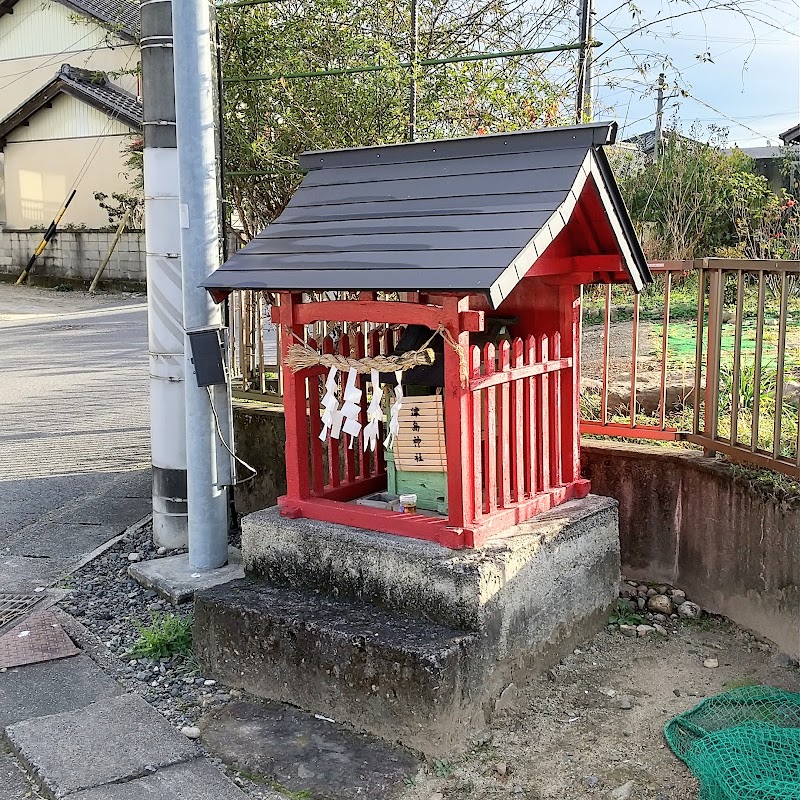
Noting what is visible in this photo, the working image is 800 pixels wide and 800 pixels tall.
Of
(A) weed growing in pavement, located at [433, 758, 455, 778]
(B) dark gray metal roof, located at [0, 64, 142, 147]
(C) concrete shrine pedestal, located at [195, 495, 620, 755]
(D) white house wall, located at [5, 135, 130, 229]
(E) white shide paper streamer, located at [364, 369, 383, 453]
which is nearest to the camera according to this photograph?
(A) weed growing in pavement, located at [433, 758, 455, 778]

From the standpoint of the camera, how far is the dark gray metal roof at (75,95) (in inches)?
979

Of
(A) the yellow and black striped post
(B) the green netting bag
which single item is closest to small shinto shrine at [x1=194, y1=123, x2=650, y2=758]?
(B) the green netting bag

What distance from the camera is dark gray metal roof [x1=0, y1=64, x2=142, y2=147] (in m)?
24.9

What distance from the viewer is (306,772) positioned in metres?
3.55

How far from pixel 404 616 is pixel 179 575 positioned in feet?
5.89

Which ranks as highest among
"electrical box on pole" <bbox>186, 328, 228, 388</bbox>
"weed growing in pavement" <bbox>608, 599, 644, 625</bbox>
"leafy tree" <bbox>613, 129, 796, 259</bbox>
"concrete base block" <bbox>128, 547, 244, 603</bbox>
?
"leafy tree" <bbox>613, 129, 796, 259</bbox>

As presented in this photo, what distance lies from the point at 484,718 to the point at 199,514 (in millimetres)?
2073

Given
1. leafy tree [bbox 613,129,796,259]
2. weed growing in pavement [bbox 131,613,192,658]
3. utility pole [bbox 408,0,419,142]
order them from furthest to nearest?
leafy tree [bbox 613,129,796,259] → utility pole [bbox 408,0,419,142] → weed growing in pavement [bbox 131,613,192,658]

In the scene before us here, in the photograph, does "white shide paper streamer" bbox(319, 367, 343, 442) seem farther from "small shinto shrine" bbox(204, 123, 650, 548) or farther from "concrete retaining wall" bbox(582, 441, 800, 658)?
"concrete retaining wall" bbox(582, 441, 800, 658)

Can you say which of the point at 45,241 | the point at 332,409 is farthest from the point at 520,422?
the point at 45,241

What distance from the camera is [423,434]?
432 cm

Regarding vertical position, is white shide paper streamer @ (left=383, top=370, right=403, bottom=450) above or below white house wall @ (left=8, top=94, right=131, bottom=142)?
below

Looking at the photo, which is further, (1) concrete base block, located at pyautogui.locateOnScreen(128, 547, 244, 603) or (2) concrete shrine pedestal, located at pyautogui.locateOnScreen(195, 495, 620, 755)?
(1) concrete base block, located at pyautogui.locateOnScreen(128, 547, 244, 603)

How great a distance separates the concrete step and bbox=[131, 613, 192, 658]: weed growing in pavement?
0.24 m
